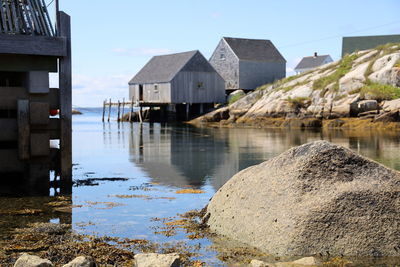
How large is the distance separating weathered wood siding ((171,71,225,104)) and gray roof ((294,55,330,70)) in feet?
117

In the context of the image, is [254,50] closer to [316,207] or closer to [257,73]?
[257,73]

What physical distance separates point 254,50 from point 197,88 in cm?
1084

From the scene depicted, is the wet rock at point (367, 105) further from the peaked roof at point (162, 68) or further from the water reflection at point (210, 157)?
the peaked roof at point (162, 68)

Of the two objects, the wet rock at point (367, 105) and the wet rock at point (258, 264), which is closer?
the wet rock at point (258, 264)

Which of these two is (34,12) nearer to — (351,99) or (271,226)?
(271,226)

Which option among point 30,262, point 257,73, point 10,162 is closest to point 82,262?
point 30,262

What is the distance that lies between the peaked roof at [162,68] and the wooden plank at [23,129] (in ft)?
150

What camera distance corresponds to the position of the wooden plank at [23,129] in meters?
11.5

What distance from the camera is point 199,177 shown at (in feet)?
51.3

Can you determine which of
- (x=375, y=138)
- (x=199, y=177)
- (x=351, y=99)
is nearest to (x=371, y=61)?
(x=351, y=99)

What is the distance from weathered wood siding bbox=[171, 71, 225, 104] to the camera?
57.5 m

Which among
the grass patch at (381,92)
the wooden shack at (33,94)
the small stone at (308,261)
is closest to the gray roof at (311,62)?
the grass patch at (381,92)

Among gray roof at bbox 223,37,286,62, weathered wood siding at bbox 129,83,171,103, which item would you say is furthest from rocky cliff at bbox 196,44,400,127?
gray roof at bbox 223,37,286,62

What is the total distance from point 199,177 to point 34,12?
20.9ft
